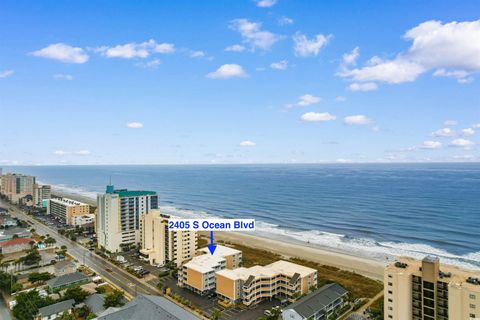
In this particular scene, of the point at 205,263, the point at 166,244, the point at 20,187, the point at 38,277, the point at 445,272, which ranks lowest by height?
the point at 38,277

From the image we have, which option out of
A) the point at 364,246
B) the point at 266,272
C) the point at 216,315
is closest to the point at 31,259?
the point at 216,315

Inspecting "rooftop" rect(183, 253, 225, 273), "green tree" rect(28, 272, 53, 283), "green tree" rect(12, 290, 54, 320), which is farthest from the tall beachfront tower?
"green tree" rect(12, 290, 54, 320)

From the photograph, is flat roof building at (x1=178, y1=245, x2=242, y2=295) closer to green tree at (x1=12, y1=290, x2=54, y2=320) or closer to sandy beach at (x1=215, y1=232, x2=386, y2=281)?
green tree at (x1=12, y1=290, x2=54, y2=320)

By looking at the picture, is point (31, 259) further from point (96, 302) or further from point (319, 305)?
point (319, 305)

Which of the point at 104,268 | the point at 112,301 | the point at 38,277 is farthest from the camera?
the point at 104,268

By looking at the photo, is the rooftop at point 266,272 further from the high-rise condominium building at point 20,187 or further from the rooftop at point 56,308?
the high-rise condominium building at point 20,187

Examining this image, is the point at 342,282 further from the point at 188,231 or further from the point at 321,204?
the point at 321,204

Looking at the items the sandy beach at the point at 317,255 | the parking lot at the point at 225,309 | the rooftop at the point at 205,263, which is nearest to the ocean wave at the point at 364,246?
the sandy beach at the point at 317,255
